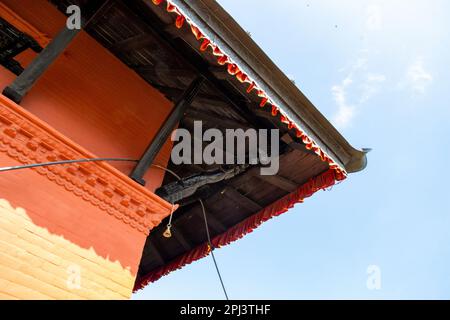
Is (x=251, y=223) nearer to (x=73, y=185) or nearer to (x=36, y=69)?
(x=73, y=185)

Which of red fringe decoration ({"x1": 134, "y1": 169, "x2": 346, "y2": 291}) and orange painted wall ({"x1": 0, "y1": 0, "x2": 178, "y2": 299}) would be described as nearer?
orange painted wall ({"x1": 0, "y1": 0, "x2": 178, "y2": 299})

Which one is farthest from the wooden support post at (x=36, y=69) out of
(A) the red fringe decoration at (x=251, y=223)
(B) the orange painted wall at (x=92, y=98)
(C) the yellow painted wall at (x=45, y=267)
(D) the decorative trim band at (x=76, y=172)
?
(A) the red fringe decoration at (x=251, y=223)

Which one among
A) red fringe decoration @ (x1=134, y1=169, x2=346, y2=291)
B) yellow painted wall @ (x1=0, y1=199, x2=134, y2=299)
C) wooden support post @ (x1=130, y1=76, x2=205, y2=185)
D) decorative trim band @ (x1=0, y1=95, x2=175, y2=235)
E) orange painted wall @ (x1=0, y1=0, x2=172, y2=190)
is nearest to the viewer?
yellow painted wall @ (x1=0, y1=199, x2=134, y2=299)

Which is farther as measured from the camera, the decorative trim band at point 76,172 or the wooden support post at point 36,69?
the wooden support post at point 36,69

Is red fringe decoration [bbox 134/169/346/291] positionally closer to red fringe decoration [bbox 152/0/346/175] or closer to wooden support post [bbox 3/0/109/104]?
red fringe decoration [bbox 152/0/346/175]

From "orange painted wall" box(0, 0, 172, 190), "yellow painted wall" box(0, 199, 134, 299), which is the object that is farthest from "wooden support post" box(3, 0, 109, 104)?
"yellow painted wall" box(0, 199, 134, 299)

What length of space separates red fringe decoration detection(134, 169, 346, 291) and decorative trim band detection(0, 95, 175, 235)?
1.92 metres

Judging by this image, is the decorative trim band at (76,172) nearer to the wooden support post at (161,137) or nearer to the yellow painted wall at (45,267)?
the wooden support post at (161,137)

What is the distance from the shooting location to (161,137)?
173 inches

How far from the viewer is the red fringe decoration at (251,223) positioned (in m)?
4.99

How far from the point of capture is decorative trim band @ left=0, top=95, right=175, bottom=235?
3414mm

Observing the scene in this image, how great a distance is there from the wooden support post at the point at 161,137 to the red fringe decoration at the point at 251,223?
80.0 inches

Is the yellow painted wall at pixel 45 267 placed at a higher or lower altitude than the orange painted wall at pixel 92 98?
lower
